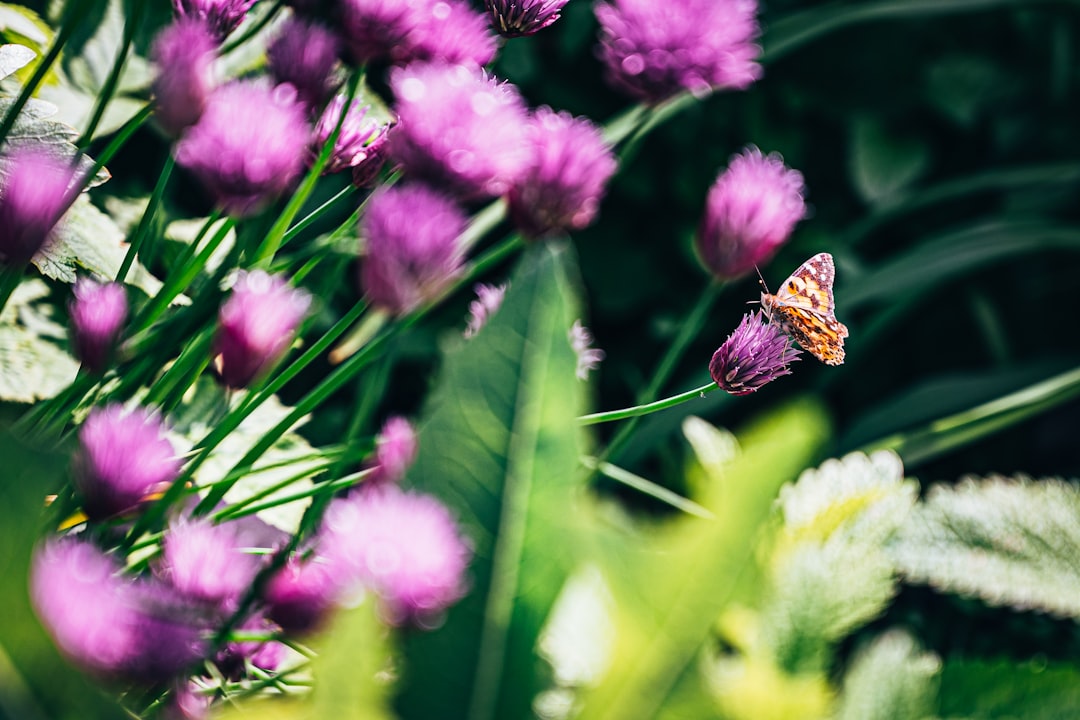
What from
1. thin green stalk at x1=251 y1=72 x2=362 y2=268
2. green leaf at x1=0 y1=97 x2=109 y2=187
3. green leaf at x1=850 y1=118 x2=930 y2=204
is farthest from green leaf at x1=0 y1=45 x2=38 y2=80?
green leaf at x1=850 y1=118 x2=930 y2=204

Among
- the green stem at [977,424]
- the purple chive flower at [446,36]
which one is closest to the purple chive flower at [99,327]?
the purple chive flower at [446,36]

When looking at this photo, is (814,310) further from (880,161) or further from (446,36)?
(880,161)

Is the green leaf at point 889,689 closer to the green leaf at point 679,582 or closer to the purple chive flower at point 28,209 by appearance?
the green leaf at point 679,582

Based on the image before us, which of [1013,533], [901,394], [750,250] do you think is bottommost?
[750,250]

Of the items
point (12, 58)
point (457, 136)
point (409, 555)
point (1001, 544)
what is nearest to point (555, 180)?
point (457, 136)

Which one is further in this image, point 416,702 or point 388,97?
point 388,97

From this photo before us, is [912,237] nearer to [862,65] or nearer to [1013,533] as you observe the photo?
[862,65]

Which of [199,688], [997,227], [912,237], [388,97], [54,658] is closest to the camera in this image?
[54,658]

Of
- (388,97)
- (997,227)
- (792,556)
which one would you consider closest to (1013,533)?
(792,556)

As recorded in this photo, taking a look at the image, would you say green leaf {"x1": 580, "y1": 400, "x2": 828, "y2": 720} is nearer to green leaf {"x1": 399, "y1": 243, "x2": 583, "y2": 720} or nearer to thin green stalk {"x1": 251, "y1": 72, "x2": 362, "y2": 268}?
green leaf {"x1": 399, "y1": 243, "x2": 583, "y2": 720}
